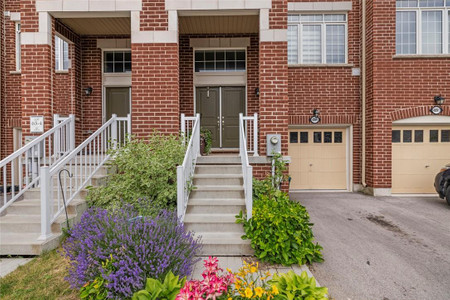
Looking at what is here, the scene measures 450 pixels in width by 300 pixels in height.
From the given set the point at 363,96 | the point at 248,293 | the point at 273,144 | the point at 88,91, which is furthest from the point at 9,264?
the point at 363,96

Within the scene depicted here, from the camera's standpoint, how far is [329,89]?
921cm

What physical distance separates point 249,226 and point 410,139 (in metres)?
7.58

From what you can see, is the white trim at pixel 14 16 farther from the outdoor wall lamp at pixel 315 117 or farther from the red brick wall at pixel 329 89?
the outdoor wall lamp at pixel 315 117

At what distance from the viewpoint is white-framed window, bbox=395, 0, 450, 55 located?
8836 millimetres

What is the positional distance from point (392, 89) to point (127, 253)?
889 centimetres

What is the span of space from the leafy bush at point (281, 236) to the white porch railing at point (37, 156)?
3.27m

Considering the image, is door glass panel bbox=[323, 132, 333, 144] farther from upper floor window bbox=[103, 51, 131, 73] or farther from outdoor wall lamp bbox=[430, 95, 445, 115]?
upper floor window bbox=[103, 51, 131, 73]

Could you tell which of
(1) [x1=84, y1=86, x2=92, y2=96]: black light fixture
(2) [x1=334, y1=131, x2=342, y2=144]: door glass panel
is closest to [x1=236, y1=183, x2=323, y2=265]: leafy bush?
(2) [x1=334, y1=131, x2=342, y2=144]: door glass panel

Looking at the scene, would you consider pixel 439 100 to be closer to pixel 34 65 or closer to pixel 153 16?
pixel 153 16

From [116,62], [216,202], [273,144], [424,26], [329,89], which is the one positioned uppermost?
[424,26]

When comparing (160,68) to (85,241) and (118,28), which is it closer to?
(118,28)

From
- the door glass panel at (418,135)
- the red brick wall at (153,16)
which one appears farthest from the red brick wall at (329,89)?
the red brick wall at (153,16)

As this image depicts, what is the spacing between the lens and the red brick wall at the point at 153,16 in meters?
6.09

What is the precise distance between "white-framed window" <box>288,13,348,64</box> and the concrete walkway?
28.4 ft
